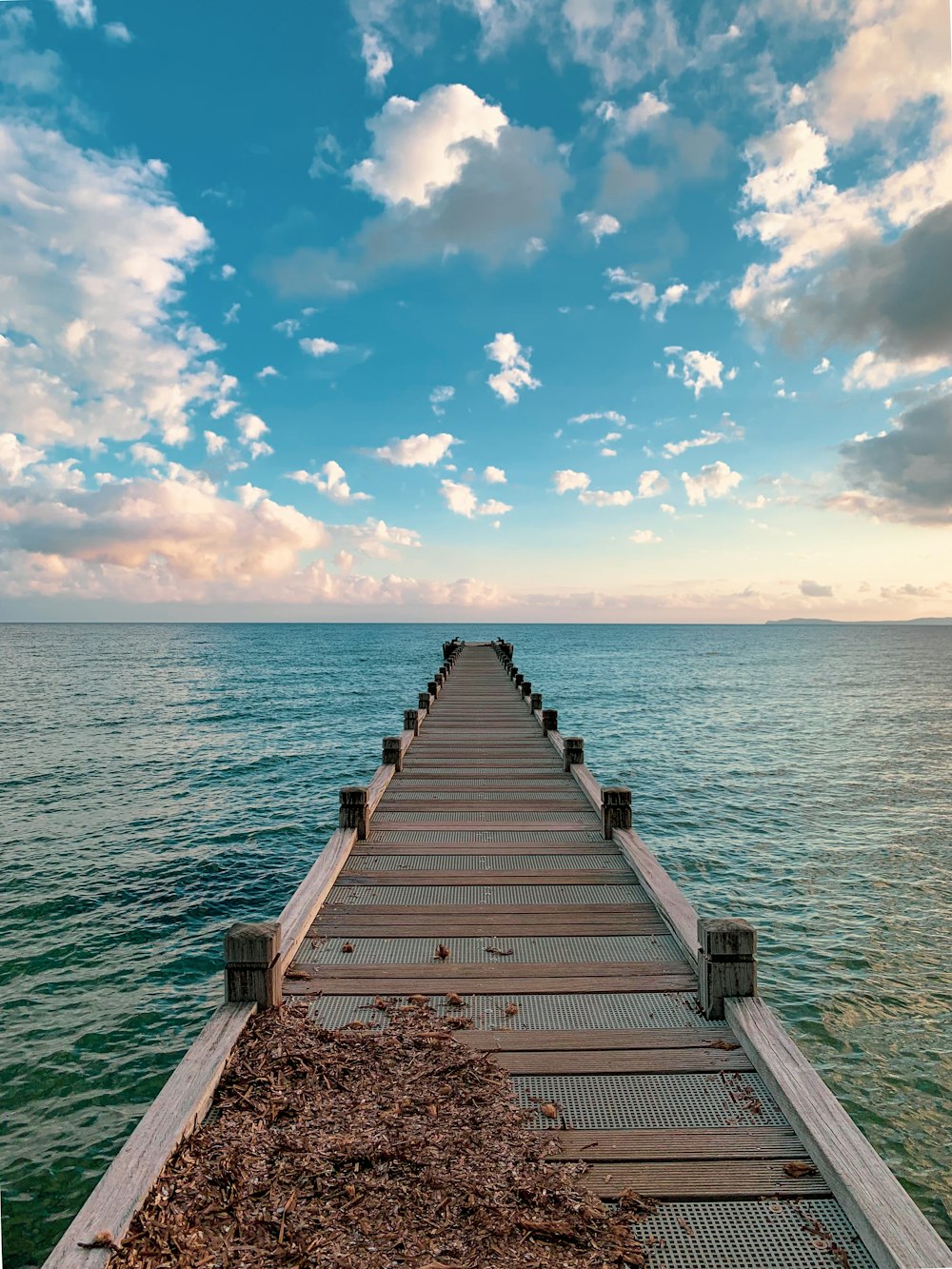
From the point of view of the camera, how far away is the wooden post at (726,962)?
15.6ft

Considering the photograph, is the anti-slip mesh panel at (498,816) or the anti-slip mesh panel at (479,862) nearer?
the anti-slip mesh panel at (479,862)

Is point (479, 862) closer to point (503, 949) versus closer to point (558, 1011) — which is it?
point (503, 949)

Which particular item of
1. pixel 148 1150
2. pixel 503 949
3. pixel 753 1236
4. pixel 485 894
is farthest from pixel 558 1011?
pixel 148 1150

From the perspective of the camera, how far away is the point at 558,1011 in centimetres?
497

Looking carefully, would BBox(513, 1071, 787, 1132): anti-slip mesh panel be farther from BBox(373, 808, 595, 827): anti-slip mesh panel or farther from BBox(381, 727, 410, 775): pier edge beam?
BBox(381, 727, 410, 775): pier edge beam

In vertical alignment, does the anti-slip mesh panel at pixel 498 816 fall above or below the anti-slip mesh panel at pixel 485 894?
above

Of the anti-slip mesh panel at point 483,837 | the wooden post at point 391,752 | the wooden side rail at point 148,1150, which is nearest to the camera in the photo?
the wooden side rail at point 148,1150

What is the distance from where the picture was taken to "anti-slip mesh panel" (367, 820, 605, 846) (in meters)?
8.52

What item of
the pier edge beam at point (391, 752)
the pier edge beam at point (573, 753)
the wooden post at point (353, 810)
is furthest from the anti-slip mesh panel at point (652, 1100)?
the pier edge beam at point (391, 752)

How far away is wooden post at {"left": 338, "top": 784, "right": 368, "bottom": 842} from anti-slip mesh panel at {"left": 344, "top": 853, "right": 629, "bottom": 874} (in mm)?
504

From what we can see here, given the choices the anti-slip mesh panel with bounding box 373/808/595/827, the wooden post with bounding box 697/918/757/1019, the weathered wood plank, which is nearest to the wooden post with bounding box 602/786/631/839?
the anti-slip mesh panel with bounding box 373/808/595/827

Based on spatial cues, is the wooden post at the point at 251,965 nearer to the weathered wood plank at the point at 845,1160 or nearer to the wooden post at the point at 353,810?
the weathered wood plank at the point at 845,1160

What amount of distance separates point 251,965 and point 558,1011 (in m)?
2.25

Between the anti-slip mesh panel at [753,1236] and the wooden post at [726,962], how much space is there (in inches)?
57.9
